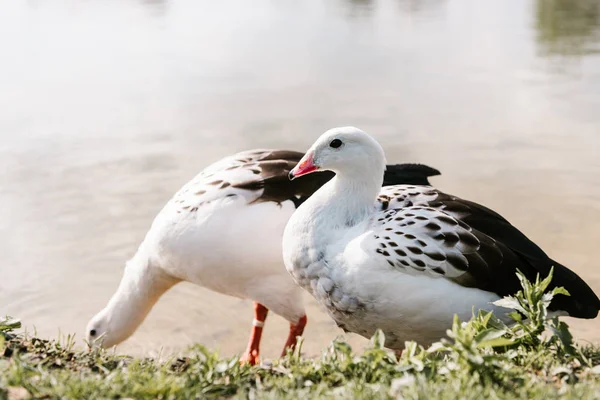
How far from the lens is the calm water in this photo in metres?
6.57

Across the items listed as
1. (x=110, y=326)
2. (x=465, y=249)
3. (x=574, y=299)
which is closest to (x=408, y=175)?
(x=465, y=249)

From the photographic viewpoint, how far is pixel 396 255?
3838 millimetres

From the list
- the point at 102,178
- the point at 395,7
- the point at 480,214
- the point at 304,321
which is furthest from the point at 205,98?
the point at 395,7

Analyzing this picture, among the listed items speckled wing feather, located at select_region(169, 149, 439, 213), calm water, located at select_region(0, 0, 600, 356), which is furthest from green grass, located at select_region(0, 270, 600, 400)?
calm water, located at select_region(0, 0, 600, 356)

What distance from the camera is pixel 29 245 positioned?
23.7 ft

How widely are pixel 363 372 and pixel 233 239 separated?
6.55ft

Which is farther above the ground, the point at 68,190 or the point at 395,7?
the point at 395,7

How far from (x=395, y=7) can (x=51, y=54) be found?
33.3ft

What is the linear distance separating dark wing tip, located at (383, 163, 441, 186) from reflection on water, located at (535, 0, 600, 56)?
9145 mm

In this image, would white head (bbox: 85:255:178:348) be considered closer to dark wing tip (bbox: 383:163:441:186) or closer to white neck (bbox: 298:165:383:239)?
white neck (bbox: 298:165:383:239)

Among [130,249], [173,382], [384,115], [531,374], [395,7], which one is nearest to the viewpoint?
[173,382]

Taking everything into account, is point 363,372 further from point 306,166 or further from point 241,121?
point 241,121

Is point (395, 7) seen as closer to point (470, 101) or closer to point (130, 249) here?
point (470, 101)

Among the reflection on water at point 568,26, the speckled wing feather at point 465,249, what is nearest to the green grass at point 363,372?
the speckled wing feather at point 465,249
